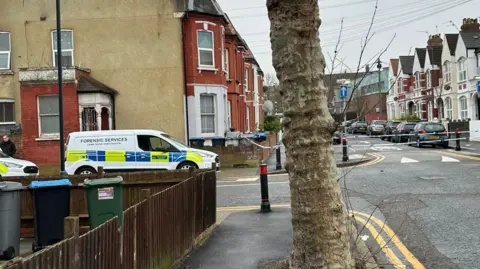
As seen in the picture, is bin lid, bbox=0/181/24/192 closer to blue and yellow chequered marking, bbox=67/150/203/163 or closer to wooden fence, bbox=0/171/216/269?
wooden fence, bbox=0/171/216/269

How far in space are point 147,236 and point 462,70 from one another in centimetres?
4319

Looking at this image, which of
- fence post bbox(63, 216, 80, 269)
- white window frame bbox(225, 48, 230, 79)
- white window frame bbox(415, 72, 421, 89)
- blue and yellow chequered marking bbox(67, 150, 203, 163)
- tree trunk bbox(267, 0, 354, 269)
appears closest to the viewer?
fence post bbox(63, 216, 80, 269)

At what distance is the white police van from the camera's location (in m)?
17.2

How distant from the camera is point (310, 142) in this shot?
14.8 ft

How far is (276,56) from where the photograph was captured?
4.75m

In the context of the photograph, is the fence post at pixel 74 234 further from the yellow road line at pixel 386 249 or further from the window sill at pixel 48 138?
the window sill at pixel 48 138

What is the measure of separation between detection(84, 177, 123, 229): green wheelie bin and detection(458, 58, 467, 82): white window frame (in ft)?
136

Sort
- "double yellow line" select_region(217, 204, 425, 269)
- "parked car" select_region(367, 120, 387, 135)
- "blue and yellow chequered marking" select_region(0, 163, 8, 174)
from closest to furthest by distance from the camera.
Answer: "double yellow line" select_region(217, 204, 425, 269)
"blue and yellow chequered marking" select_region(0, 163, 8, 174)
"parked car" select_region(367, 120, 387, 135)

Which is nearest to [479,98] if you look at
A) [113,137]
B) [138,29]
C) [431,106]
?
[431,106]

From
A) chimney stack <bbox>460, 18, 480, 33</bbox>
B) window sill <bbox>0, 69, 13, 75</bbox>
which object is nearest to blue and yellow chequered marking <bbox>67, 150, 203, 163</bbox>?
window sill <bbox>0, 69, 13, 75</bbox>

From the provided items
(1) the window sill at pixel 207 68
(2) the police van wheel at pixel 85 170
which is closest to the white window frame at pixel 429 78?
(1) the window sill at pixel 207 68

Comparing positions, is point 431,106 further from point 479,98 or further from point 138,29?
point 138,29

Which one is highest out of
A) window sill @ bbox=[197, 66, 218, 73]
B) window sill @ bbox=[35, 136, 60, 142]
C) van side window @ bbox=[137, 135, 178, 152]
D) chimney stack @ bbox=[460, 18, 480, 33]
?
chimney stack @ bbox=[460, 18, 480, 33]

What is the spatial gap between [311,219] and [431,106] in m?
52.1
